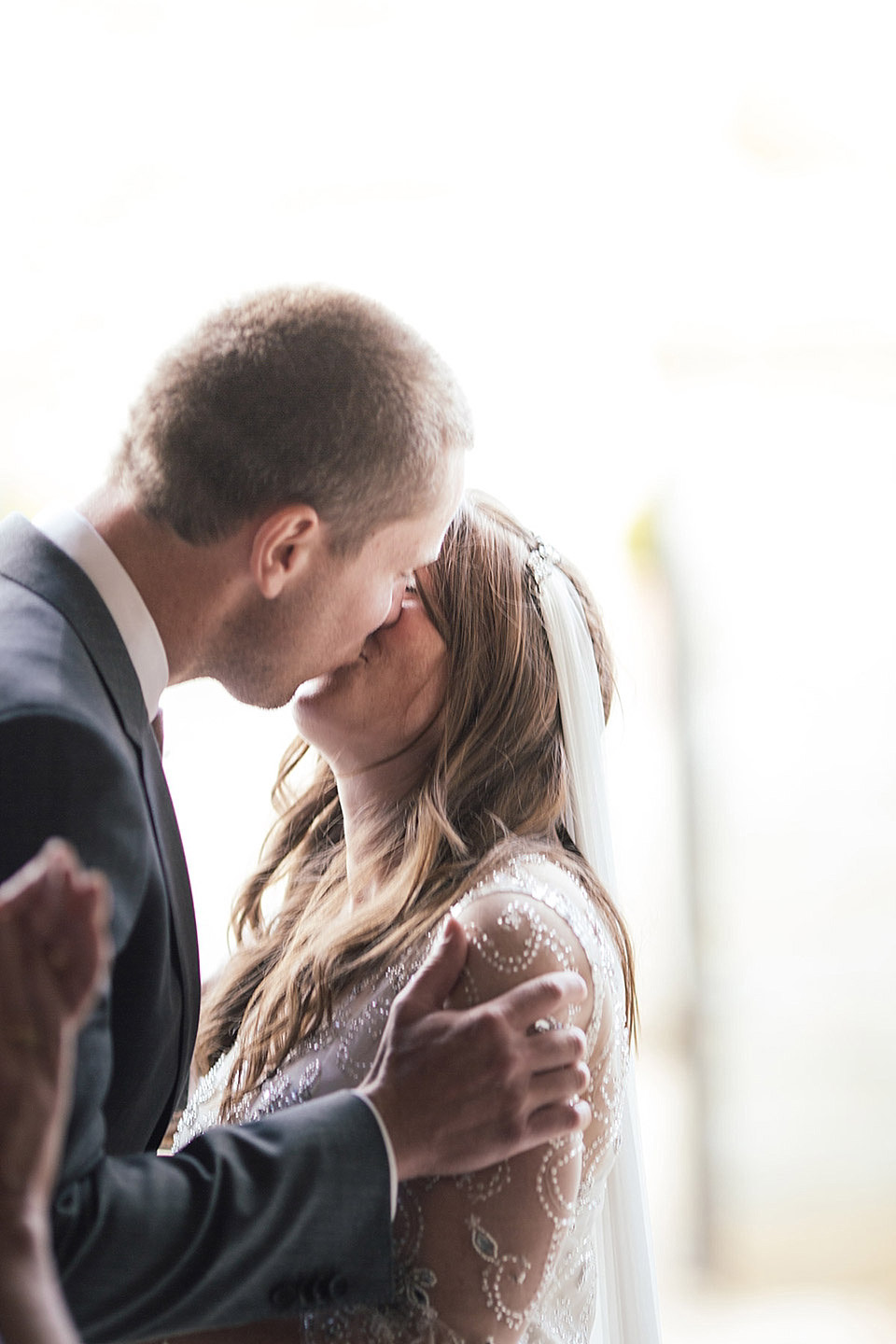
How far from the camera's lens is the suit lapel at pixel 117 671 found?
1278 mm

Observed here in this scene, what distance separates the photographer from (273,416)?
1.34 metres

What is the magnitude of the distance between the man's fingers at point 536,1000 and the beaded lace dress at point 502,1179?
0.22ft

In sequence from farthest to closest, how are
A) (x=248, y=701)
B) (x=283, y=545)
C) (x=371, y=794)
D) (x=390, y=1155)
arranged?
(x=371, y=794)
(x=248, y=701)
(x=283, y=545)
(x=390, y=1155)

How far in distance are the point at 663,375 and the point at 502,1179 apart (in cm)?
264

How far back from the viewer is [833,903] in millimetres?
3715

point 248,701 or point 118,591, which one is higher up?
point 118,591

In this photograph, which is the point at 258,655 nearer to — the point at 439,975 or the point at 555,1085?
the point at 439,975

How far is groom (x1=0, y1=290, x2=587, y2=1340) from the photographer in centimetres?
113

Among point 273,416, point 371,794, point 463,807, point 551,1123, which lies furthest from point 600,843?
point 273,416

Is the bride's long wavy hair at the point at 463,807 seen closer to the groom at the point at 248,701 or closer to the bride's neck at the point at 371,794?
the bride's neck at the point at 371,794

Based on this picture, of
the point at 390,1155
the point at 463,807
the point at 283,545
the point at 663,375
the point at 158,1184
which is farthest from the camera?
the point at 663,375

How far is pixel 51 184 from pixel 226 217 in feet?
1.44

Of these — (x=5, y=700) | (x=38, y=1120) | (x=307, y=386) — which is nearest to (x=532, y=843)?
(x=307, y=386)

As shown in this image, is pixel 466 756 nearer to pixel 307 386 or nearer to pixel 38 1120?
pixel 307 386
